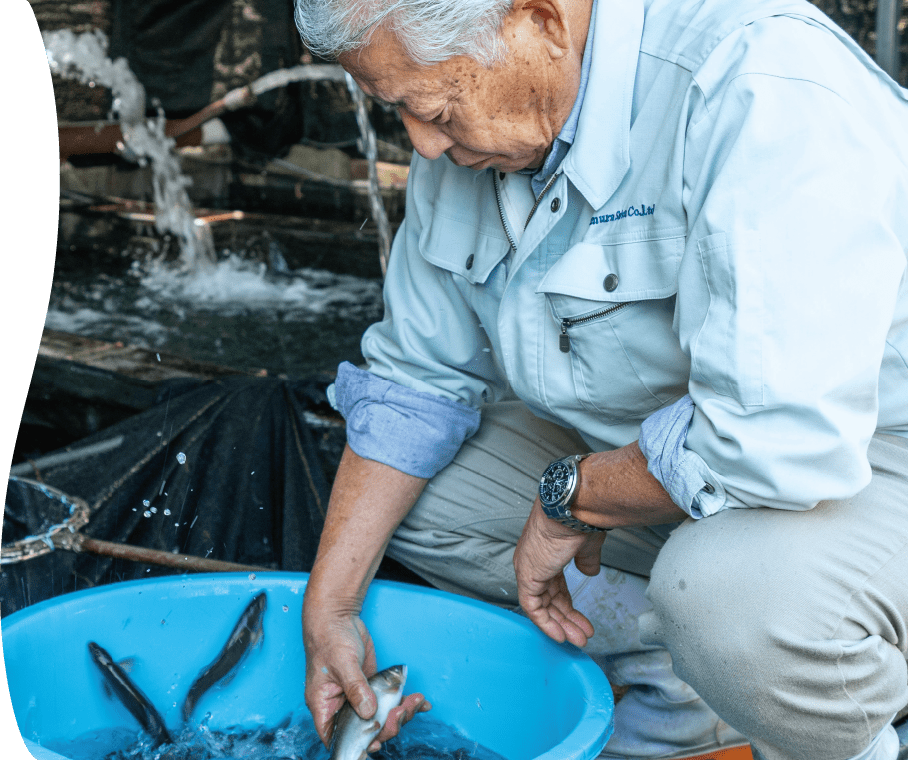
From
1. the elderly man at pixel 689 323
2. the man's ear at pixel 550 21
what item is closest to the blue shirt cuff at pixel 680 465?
the elderly man at pixel 689 323

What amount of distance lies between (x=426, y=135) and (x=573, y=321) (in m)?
0.32

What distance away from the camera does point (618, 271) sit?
51.9 inches

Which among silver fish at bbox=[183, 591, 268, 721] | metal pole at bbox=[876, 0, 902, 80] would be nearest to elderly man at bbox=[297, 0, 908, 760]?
silver fish at bbox=[183, 591, 268, 721]

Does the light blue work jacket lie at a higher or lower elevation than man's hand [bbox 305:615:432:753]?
higher

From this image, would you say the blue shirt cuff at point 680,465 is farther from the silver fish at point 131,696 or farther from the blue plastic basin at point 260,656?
the silver fish at point 131,696

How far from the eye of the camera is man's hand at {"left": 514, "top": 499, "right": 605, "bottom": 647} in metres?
1.36

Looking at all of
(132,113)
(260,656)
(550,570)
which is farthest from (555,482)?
(132,113)

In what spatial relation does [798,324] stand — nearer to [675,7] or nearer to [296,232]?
[675,7]

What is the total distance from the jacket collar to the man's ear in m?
0.07

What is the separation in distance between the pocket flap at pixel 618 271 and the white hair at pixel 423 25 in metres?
0.29

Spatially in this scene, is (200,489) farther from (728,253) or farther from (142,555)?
(728,253)

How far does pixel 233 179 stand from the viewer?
6820 mm

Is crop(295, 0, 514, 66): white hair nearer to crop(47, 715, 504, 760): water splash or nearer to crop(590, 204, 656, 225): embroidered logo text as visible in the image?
crop(590, 204, 656, 225): embroidered logo text

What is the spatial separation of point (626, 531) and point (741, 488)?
20.9 inches
